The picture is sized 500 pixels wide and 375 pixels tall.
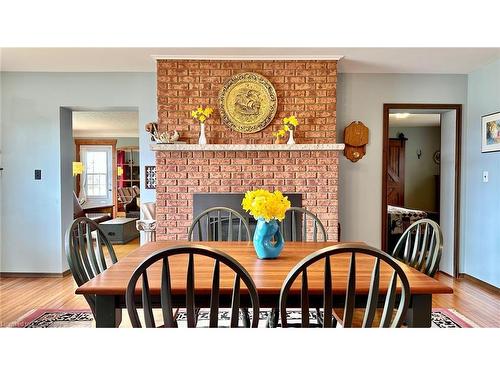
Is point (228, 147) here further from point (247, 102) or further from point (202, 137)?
point (247, 102)

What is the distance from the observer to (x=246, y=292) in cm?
135

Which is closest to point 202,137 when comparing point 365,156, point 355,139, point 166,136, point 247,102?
point 166,136

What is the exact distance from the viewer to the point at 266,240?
1847 millimetres

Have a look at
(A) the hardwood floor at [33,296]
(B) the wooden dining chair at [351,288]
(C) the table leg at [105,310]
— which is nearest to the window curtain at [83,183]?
(A) the hardwood floor at [33,296]

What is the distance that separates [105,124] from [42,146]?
12.8ft

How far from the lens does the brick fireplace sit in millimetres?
3613

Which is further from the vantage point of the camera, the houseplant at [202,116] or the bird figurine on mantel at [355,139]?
the bird figurine on mantel at [355,139]

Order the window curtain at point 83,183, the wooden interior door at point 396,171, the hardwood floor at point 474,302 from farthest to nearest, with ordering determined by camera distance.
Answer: the window curtain at point 83,183
the wooden interior door at point 396,171
the hardwood floor at point 474,302

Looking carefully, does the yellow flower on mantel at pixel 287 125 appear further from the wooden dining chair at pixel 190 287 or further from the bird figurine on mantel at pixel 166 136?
the wooden dining chair at pixel 190 287

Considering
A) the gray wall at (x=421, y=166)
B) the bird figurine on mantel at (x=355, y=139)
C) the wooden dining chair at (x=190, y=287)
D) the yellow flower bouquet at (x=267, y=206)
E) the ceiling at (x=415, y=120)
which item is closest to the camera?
the wooden dining chair at (x=190, y=287)

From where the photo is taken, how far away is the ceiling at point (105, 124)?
21.5 feet

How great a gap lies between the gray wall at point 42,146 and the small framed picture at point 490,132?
11.7ft
